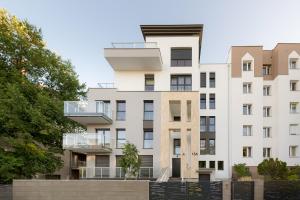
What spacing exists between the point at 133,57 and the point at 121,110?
4.36 meters

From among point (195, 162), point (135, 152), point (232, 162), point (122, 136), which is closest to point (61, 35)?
point (122, 136)

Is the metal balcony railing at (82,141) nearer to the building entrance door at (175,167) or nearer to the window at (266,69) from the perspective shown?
the building entrance door at (175,167)

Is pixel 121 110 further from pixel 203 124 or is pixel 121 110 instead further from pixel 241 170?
pixel 241 170

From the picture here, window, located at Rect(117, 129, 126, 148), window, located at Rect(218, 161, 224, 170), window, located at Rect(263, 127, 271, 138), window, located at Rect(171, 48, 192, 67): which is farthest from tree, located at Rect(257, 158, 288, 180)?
window, located at Rect(117, 129, 126, 148)

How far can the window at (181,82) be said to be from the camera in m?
32.9

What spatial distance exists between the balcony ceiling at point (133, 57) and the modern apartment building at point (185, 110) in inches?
3.1

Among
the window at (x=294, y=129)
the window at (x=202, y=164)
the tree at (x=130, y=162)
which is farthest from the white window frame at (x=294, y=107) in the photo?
the tree at (x=130, y=162)

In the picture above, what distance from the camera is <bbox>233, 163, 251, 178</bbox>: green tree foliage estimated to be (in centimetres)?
3422

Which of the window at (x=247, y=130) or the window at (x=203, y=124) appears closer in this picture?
the window at (x=203, y=124)

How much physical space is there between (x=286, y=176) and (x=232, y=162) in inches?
228

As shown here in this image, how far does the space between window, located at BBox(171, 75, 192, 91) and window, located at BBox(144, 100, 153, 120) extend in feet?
9.83

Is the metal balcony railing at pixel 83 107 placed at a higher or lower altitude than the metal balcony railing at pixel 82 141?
higher

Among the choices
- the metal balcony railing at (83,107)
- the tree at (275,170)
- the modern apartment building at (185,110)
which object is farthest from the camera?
the tree at (275,170)

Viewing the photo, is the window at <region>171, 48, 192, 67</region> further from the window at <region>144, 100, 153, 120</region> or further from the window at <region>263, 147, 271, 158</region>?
the window at <region>263, 147, 271, 158</region>
